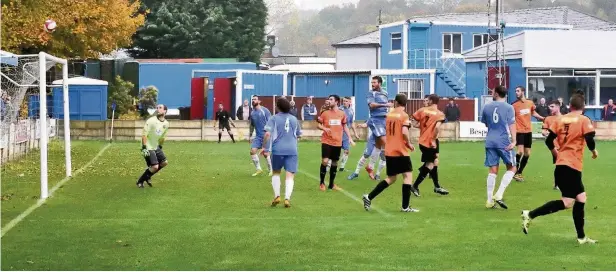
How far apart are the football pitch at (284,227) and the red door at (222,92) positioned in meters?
28.5

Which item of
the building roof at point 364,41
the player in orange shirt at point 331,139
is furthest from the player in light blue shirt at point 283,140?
the building roof at point 364,41

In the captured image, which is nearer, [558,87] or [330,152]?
[330,152]

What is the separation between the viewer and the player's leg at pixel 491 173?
59.4 ft

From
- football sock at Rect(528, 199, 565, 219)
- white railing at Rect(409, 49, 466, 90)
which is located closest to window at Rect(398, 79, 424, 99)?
white railing at Rect(409, 49, 466, 90)

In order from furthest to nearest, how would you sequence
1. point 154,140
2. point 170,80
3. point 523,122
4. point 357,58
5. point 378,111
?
point 357,58 → point 170,80 → point 523,122 → point 154,140 → point 378,111

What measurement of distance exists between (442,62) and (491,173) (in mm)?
45867

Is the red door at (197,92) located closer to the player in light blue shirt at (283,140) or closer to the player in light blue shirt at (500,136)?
the player in light blue shirt at (283,140)

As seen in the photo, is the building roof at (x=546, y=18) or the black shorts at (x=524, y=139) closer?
the black shorts at (x=524, y=139)

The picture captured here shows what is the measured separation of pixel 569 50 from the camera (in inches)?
2117

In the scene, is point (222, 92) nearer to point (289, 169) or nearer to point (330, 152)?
point (330, 152)

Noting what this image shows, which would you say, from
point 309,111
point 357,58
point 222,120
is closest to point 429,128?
point 309,111

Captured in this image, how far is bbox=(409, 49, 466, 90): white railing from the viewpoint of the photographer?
2378 inches

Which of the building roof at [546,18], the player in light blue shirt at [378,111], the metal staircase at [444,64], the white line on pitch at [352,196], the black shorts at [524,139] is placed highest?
the building roof at [546,18]

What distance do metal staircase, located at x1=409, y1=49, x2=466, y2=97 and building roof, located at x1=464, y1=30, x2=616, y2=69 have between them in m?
5.66
